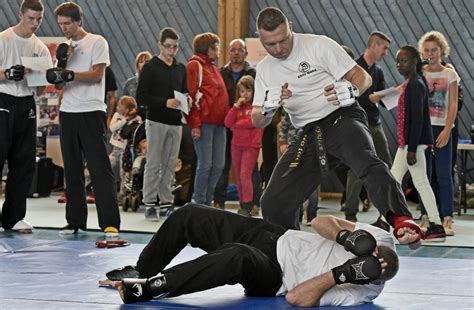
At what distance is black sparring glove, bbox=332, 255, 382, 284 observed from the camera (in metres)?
4.93

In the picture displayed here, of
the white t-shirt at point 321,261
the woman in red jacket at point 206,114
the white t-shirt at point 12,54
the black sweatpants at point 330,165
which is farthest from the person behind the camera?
the woman in red jacket at point 206,114

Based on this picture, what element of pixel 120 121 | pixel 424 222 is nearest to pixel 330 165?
pixel 424 222

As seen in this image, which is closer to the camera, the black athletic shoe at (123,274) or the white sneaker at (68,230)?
the black athletic shoe at (123,274)

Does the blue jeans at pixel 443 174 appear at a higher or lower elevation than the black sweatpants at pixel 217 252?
lower

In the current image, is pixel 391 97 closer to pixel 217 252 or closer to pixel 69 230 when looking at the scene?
pixel 69 230

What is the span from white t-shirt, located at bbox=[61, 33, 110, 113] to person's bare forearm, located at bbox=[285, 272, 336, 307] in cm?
344

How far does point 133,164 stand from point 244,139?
4.41 ft

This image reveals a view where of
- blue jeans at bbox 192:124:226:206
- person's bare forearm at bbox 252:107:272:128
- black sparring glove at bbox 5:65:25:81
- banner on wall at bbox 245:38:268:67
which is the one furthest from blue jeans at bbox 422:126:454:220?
banner on wall at bbox 245:38:268:67

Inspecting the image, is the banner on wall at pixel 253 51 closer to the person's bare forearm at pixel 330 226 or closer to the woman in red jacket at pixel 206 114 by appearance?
the woman in red jacket at pixel 206 114

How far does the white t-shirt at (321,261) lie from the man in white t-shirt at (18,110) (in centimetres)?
357

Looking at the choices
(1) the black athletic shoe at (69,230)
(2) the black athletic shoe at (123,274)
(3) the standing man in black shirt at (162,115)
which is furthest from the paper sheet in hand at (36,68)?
(2) the black athletic shoe at (123,274)

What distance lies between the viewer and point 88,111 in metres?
8.04

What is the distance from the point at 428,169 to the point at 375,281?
3.97m

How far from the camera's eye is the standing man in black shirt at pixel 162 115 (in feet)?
30.7
